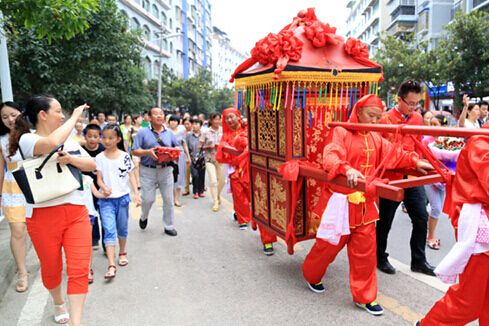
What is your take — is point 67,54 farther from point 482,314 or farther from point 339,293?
point 482,314

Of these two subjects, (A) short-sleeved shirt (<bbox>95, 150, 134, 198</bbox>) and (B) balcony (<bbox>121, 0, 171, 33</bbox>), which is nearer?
(A) short-sleeved shirt (<bbox>95, 150, 134, 198</bbox>)

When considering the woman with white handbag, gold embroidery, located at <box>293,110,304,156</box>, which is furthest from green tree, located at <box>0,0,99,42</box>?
gold embroidery, located at <box>293,110,304,156</box>

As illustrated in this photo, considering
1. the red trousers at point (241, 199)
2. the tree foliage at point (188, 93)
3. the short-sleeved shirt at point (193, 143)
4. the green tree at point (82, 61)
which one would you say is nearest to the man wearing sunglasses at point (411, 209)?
the red trousers at point (241, 199)

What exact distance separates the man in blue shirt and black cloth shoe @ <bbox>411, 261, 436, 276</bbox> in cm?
301

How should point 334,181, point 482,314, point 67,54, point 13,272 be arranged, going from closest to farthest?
point 482,314 < point 334,181 < point 13,272 < point 67,54

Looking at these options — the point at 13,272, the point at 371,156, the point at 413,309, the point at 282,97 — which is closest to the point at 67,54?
the point at 13,272

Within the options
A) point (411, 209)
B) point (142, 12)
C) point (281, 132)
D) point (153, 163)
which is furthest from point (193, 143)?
point (142, 12)

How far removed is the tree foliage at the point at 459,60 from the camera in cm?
1747

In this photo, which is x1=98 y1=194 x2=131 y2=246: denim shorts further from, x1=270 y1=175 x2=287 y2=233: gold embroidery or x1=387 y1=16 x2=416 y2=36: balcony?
x1=387 y1=16 x2=416 y2=36: balcony

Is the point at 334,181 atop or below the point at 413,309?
atop

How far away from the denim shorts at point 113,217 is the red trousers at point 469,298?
3104mm

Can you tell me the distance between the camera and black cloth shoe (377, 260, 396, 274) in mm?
4133

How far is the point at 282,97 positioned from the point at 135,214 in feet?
12.9

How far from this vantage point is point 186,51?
161ft
